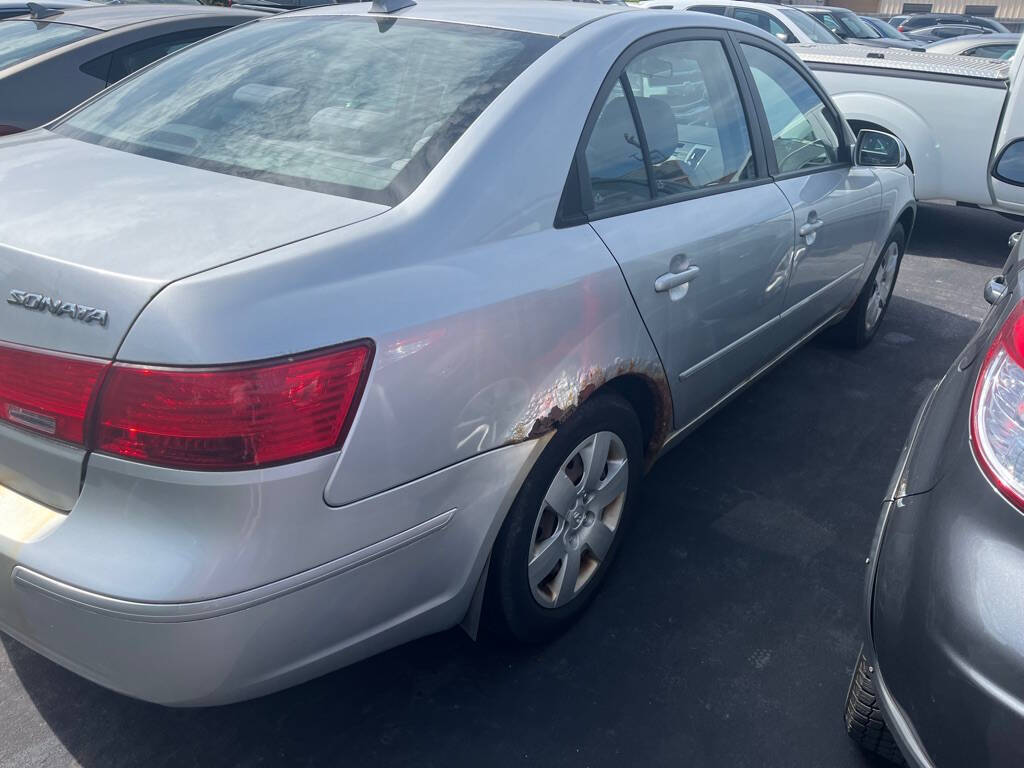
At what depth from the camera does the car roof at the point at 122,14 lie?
4.88m

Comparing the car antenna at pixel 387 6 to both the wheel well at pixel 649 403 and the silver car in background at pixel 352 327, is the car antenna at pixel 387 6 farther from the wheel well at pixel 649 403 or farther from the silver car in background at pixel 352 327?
the wheel well at pixel 649 403

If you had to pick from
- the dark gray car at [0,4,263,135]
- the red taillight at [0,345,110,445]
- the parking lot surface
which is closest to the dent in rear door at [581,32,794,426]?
the parking lot surface

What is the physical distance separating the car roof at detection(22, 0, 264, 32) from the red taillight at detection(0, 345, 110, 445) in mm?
3861

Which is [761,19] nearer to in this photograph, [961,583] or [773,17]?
[773,17]

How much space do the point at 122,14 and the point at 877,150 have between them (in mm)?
4185

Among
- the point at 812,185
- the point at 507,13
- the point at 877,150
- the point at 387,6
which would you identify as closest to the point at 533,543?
the point at 507,13

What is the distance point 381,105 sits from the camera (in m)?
2.23

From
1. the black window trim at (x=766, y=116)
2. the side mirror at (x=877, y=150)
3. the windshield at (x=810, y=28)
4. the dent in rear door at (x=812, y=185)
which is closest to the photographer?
the black window trim at (x=766, y=116)

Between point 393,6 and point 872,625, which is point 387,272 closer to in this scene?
point 872,625

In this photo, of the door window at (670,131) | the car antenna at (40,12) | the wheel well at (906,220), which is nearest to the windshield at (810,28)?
the wheel well at (906,220)

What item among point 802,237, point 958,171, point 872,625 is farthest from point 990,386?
point 958,171

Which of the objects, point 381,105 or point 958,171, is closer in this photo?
point 381,105

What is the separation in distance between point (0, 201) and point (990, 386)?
2.02 m

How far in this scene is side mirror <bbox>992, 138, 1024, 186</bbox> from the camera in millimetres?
5883
